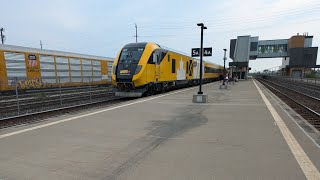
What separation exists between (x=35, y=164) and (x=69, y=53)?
18.5m

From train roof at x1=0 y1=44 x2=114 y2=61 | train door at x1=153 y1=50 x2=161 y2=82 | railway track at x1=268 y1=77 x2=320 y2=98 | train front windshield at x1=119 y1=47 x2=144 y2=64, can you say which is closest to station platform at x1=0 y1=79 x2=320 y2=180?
train front windshield at x1=119 y1=47 x2=144 y2=64

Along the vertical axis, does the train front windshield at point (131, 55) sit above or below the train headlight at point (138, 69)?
above

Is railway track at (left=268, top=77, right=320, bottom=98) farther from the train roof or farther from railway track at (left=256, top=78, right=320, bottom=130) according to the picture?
the train roof

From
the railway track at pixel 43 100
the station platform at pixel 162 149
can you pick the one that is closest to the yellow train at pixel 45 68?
the railway track at pixel 43 100

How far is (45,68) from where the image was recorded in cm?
1805

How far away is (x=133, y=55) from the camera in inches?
538

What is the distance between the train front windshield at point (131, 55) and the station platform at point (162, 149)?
6.76 m

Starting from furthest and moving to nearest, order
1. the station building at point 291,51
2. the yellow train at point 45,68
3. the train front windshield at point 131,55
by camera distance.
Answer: the station building at point 291,51 → the yellow train at point 45,68 → the train front windshield at point 131,55

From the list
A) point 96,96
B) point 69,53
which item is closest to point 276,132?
point 96,96

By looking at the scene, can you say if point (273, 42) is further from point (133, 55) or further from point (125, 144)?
point (125, 144)

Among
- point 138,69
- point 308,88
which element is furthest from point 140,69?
point 308,88

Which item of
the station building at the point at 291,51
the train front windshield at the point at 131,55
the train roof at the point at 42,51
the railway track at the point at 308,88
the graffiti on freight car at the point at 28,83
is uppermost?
the station building at the point at 291,51

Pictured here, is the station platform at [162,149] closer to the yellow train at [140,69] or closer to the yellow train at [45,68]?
the yellow train at [140,69]

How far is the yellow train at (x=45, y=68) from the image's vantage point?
15008mm
